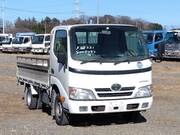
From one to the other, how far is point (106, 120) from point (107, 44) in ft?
6.39

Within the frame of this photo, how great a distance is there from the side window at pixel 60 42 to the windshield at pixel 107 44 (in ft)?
0.97

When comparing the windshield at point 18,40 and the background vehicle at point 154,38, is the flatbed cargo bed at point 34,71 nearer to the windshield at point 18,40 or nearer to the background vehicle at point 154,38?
the background vehicle at point 154,38

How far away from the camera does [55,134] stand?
412 inches

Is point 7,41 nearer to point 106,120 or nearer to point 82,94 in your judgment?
point 106,120

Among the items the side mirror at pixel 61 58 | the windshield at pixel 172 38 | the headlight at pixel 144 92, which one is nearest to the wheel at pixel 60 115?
the side mirror at pixel 61 58

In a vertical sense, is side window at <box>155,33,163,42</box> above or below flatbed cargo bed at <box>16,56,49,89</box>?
below

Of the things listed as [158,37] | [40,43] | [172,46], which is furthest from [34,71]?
[40,43]

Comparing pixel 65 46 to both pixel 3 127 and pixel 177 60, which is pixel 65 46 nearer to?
pixel 3 127

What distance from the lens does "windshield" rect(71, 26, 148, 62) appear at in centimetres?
1115

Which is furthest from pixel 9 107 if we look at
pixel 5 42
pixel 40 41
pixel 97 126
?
pixel 5 42

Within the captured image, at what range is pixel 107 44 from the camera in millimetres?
11547

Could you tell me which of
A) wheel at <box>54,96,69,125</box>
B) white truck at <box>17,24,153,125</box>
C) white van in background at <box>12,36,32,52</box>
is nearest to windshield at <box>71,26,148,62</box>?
white truck at <box>17,24,153,125</box>

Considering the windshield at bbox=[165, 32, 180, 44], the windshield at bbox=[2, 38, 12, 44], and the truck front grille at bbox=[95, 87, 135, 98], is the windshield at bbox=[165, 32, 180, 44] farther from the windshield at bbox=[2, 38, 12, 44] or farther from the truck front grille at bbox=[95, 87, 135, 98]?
the truck front grille at bbox=[95, 87, 135, 98]

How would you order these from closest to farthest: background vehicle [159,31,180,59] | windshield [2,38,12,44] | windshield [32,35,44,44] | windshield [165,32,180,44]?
background vehicle [159,31,180,59]
windshield [165,32,180,44]
windshield [32,35,44,44]
windshield [2,38,12,44]
